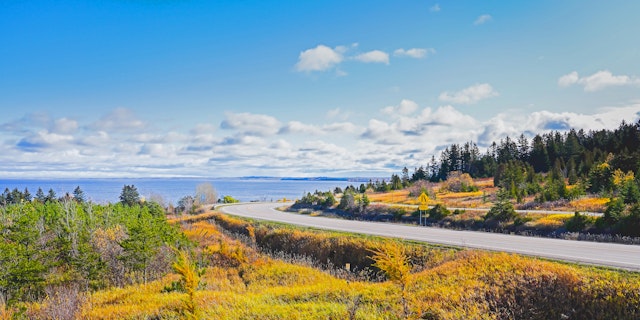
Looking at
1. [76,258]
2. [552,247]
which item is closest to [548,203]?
[552,247]

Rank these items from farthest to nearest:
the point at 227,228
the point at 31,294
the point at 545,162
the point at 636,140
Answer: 1. the point at 545,162
2. the point at 636,140
3. the point at 227,228
4. the point at 31,294

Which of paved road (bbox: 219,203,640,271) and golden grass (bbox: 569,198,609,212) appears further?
golden grass (bbox: 569,198,609,212)

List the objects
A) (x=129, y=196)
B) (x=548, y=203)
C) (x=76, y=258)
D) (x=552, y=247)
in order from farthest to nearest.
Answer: (x=129, y=196), (x=548, y=203), (x=552, y=247), (x=76, y=258)

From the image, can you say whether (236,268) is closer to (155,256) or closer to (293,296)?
(155,256)

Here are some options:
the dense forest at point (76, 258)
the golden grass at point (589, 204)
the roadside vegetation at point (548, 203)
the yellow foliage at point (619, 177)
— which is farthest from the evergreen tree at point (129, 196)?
the yellow foliage at point (619, 177)

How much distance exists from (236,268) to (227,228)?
55.1 ft

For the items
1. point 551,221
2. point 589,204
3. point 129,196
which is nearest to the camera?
point 551,221

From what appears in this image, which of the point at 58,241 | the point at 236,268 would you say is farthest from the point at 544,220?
the point at 58,241

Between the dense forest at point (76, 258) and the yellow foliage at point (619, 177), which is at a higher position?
the yellow foliage at point (619, 177)

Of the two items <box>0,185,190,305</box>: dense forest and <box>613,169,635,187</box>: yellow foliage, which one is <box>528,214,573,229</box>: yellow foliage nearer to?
<box>613,169,635,187</box>: yellow foliage

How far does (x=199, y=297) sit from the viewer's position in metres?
11.5

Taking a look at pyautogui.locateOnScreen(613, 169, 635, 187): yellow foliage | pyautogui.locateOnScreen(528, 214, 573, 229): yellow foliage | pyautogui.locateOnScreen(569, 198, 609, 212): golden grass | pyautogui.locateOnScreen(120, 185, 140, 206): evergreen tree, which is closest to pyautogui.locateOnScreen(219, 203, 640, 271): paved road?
pyautogui.locateOnScreen(528, 214, 573, 229): yellow foliage

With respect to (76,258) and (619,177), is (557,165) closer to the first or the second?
(619,177)

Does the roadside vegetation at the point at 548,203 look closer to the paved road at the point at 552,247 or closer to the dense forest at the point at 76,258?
the paved road at the point at 552,247
